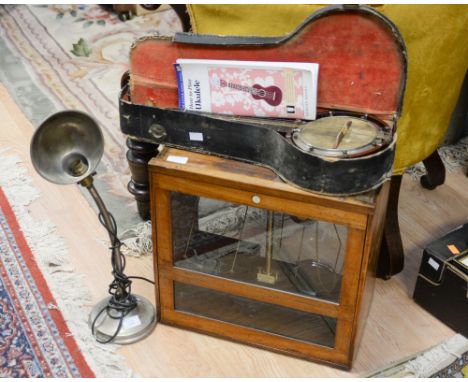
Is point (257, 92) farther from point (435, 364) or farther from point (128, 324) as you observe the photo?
point (435, 364)

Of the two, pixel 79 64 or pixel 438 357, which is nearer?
pixel 438 357

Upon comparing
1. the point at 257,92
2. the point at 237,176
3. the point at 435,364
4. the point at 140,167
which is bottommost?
the point at 435,364

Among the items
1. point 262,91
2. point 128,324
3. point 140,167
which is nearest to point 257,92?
point 262,91

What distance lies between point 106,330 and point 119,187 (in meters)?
0.57

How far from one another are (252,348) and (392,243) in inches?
16.5

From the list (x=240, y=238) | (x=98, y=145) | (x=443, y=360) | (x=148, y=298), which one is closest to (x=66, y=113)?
(x=98, y=145)

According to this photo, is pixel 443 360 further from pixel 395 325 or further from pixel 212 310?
pixel 212 310

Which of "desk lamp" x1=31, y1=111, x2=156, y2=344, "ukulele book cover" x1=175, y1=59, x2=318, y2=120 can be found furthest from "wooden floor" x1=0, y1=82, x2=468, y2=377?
"ukulele book cover" x1=175, y1=59, x2=318, y2=120

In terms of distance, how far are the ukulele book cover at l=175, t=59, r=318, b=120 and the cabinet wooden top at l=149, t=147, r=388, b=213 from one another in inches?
4.0

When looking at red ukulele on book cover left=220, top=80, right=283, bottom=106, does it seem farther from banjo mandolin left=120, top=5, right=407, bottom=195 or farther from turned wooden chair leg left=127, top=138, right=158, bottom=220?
turned wooden chair leg left=127, top=138, right=158, bottom=220

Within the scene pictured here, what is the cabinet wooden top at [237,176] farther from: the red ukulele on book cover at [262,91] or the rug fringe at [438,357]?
the rug fringe at [438,357]

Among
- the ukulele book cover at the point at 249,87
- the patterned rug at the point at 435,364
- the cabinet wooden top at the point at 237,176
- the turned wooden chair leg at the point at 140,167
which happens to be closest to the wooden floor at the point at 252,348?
the patterned rug at the point at 435,364

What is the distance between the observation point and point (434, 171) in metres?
1.90

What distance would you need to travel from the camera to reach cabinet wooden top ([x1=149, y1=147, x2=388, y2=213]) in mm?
1188
